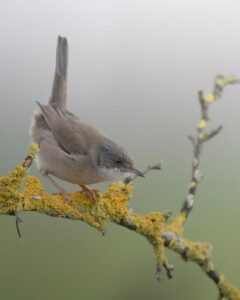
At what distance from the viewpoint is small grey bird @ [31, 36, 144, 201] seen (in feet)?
4.60

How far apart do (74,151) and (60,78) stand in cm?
29

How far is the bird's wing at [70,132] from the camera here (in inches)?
57.5

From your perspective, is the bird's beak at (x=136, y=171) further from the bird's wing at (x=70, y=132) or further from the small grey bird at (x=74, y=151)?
the bird's wing at (x=70, y=132)

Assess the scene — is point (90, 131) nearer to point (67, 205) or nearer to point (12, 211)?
point (67, 205)

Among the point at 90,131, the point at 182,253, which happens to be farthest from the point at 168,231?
the point at 90,131

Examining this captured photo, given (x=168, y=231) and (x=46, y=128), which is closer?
(x=168, y=231)

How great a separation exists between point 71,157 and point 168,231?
386 mm

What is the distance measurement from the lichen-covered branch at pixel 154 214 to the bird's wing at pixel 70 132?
24cm

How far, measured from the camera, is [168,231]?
1.18 m

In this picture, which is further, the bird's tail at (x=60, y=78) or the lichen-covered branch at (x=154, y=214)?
the bird's tail at (x=60, y=78)

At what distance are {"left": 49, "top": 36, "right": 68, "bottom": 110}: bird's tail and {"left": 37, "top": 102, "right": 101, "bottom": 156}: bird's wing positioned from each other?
0.22 ft

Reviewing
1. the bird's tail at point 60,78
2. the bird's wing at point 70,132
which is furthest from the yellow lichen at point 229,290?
the bird's tail at point 60,78

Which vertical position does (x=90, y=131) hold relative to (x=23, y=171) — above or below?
above

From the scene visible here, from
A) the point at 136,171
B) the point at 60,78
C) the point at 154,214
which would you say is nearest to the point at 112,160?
the point at 136,171
